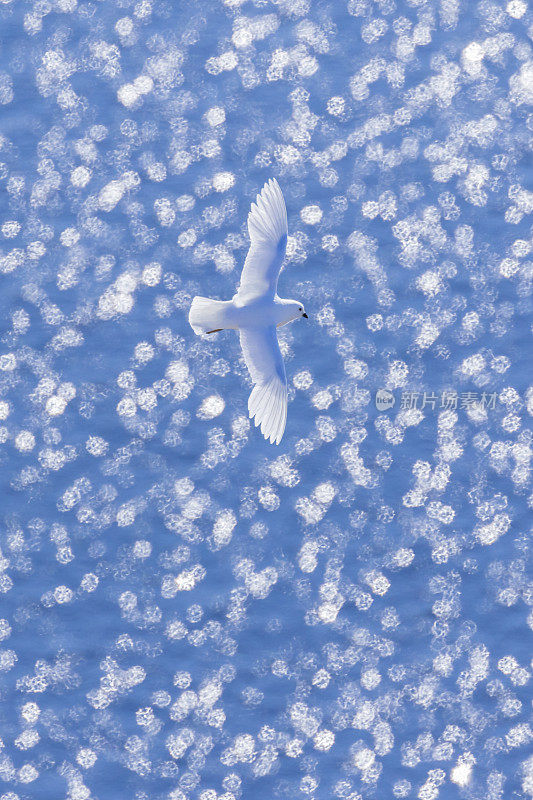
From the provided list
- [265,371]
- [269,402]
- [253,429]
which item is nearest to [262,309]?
[265,371]

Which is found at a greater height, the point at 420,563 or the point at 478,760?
the point at 420,563

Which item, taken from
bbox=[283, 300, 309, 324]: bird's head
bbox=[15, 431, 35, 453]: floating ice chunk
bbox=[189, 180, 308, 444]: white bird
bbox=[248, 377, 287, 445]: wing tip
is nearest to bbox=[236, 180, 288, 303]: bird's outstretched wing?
bbox=[189, 180, 308, 444]: white bird

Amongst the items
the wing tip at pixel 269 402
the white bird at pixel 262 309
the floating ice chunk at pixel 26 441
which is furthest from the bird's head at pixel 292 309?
the floating ice chunk at pixel 26 441

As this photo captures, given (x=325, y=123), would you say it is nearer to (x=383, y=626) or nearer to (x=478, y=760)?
(x=383, y=626)

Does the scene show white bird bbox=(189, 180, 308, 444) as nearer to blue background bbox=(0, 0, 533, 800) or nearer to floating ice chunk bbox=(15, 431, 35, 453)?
blue background bbox=(0, 0, 533, 800)

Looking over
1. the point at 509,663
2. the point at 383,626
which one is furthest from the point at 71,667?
the point at 509,663

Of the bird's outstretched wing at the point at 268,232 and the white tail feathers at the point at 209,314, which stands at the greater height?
the bird's outstretched wing at the point at 268,232

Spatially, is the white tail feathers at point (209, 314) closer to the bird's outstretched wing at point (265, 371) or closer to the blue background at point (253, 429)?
the bird's outstretched wing at point (265, 371)
